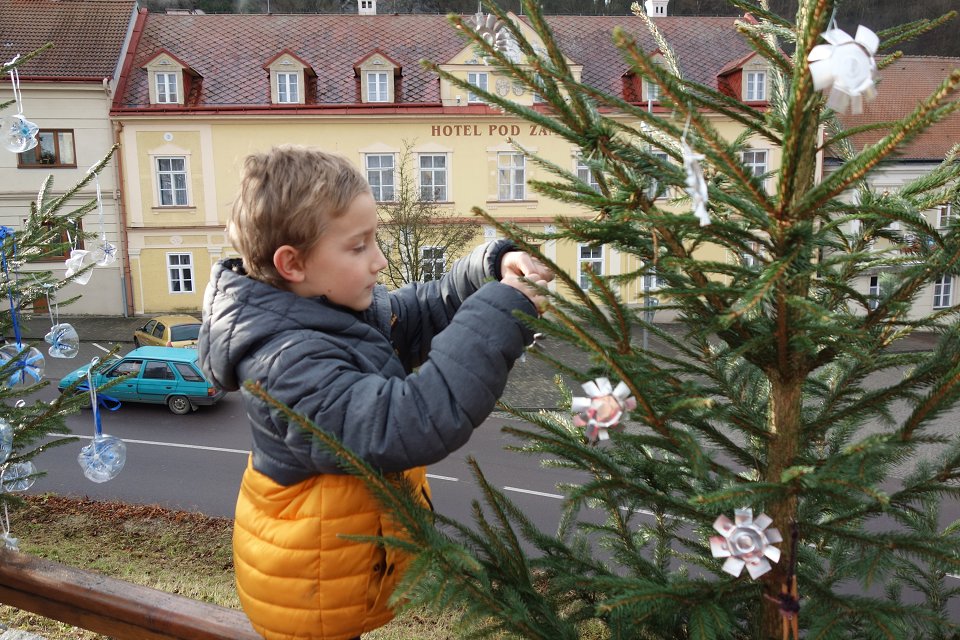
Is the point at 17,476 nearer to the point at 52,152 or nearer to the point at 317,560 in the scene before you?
the point at 317,560

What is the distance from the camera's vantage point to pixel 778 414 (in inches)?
62.6

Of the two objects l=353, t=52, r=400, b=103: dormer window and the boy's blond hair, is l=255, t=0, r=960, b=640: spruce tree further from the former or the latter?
l=353, t=52, r=400, b=103: dormer window

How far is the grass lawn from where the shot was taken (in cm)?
499

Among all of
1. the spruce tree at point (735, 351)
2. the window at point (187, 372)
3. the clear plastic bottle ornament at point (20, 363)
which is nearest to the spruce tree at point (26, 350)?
the clear plastic bottle ornament at point (20, 363)

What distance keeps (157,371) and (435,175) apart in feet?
30.6

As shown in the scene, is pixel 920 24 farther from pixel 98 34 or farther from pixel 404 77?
pixel 98 34

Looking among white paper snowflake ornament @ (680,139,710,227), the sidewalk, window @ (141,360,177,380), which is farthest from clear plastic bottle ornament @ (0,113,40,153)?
window @ (141,360,177,380)

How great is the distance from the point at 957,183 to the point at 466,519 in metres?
7.71

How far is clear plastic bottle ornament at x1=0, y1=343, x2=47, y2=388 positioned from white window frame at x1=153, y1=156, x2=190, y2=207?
53.8ft

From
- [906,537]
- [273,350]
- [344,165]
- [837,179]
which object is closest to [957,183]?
[837,179]

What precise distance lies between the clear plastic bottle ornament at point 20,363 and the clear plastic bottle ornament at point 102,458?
825 millimetres

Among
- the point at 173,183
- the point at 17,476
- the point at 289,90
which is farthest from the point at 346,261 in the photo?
the point at 173,183

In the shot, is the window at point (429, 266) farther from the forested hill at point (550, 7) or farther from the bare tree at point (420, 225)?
the forested hill at point (550, 7)

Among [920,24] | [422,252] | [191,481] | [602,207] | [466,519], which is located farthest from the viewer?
[422,252]
